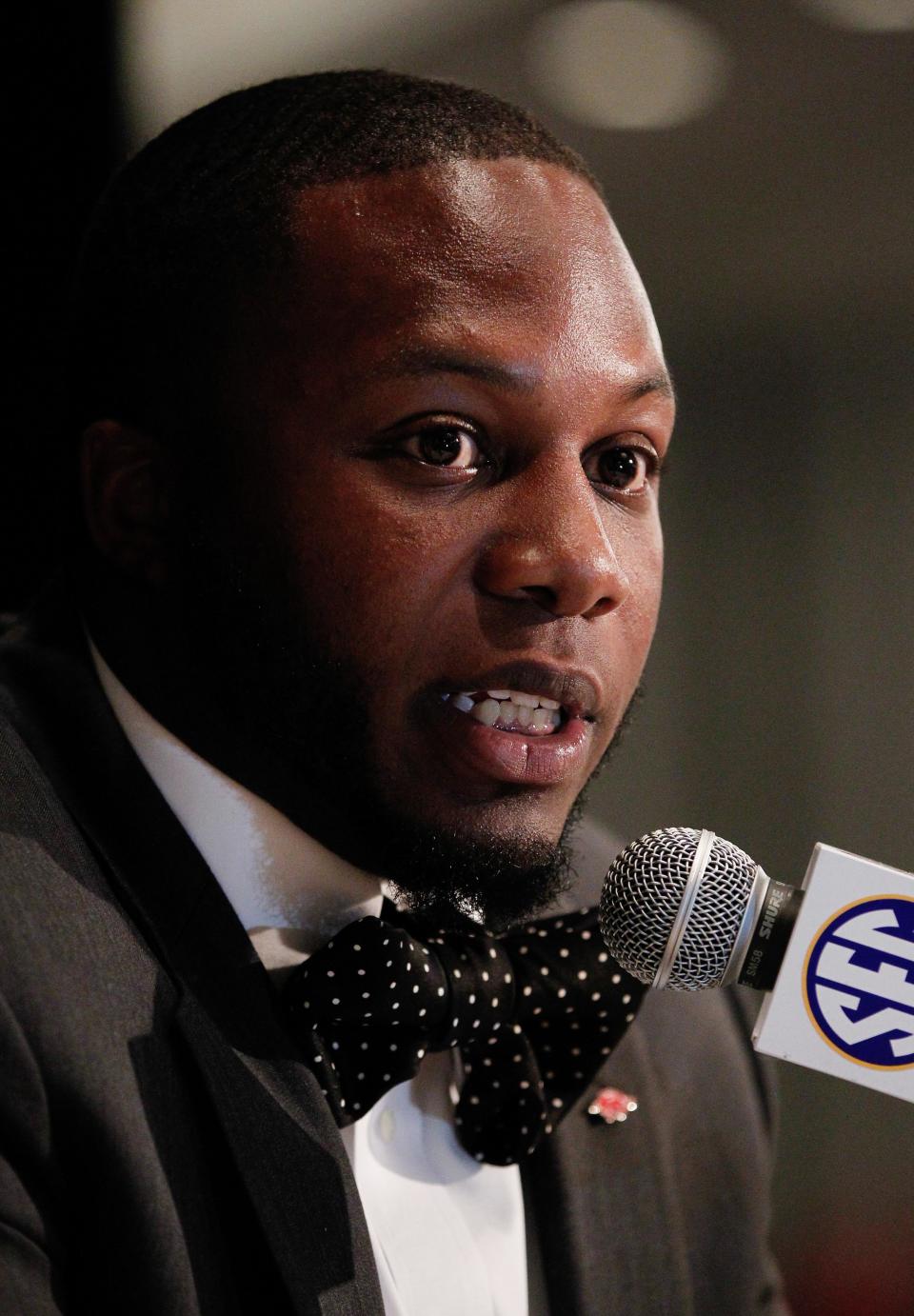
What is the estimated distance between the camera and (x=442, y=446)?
1.26 metres

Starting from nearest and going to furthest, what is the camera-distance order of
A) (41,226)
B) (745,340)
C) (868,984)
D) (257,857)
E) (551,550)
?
1. (868,984)
2. (551,550)
3. (257,857)
4. (41,226)
5. (745,340)

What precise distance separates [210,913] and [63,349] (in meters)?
0.67

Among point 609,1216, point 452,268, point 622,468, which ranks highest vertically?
point 452,268

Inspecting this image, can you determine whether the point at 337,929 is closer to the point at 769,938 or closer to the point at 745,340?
the point at 769,938

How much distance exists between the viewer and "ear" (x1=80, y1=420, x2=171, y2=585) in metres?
1.38

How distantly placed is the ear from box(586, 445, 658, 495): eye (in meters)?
0.41

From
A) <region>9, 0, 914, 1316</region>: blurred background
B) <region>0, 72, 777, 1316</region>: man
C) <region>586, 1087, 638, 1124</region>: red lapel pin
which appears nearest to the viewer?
<region>0, 72, 777, 1316</region>: man

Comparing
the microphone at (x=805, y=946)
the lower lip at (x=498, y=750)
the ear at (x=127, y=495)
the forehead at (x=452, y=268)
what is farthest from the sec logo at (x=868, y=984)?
the ear at (x=127, y=495)

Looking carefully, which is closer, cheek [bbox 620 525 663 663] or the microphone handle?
the microphone handle

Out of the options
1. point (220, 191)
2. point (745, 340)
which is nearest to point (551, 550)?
point (220, 191)

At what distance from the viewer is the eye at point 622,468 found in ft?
4.43

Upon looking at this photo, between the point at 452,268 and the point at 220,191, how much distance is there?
10.3 inches

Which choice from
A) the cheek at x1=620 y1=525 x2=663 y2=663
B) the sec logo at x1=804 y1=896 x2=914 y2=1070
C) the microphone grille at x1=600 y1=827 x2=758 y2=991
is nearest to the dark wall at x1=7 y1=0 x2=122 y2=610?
the cheek at x1=620 y1=525 x2=663 y2=663

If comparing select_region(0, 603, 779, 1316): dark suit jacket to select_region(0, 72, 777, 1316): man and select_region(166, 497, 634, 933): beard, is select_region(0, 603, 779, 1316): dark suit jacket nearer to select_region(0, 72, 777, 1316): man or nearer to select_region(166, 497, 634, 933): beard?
select_region(0, 72, 777, 1316): man
